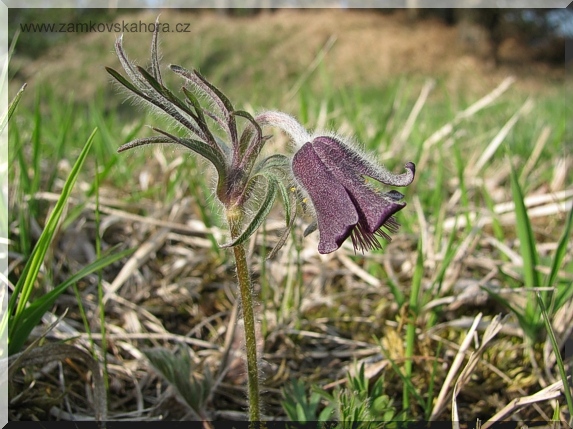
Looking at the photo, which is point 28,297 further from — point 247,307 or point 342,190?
point 342,190

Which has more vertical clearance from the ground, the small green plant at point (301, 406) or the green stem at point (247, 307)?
the green stem at point (247, 307)

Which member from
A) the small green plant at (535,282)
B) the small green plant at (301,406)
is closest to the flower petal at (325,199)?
the small green plant at (301,406)

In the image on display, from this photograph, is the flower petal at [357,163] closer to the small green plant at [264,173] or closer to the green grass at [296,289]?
the small green plant at [264,173]

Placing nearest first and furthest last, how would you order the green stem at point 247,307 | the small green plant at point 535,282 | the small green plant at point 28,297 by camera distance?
the green stem at point 247,307, the small green plant at point 28,297, the small green plant at point 535,282

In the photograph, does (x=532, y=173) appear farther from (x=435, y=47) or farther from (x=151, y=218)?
(x=435, y=47)

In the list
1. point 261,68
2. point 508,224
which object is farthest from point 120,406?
point 261,68

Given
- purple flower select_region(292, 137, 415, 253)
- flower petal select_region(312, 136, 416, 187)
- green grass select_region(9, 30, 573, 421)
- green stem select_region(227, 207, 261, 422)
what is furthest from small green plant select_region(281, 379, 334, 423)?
flower petal select_region(312, 136, 416, 187)

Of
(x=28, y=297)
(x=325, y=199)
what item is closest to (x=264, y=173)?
(x=325, y=199)

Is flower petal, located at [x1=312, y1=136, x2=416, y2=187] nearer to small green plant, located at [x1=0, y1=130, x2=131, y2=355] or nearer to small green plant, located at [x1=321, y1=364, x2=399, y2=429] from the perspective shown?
small green plant, located at [x1=321, y1=364, x2=399, y2=429]
